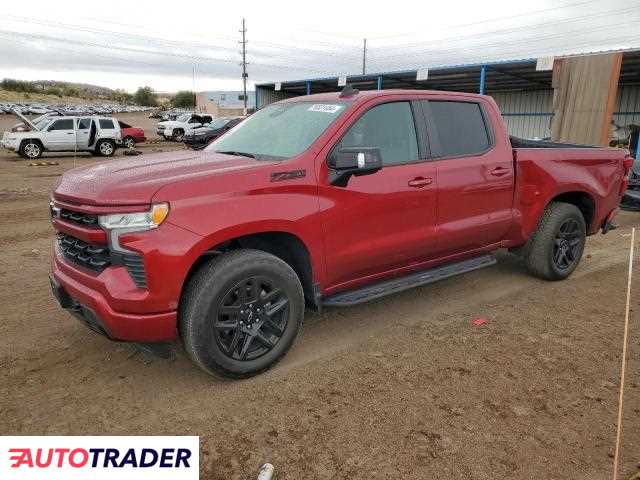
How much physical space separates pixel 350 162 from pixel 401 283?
1.18m

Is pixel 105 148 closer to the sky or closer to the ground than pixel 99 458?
closer to the sky

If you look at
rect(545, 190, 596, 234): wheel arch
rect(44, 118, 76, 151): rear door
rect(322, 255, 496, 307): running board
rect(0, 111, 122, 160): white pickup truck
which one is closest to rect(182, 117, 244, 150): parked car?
rect(0, 111, 122, 160): white pickup truck

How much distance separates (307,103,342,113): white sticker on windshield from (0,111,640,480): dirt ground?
5.86 ft

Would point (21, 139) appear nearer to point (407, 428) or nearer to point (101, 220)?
point (101, 220)

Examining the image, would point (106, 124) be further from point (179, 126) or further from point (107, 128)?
point (179, 126)

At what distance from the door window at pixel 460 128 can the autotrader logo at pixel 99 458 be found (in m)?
3.05

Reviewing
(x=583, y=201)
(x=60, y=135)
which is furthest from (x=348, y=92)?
(x=60, y=135)

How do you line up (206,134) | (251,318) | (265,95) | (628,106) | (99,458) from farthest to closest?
(265,95) < (628,106) < (206,134) < (251,318) < (99,458)

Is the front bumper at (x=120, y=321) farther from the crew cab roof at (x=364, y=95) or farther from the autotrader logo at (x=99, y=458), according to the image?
the crew cab roof at (x=364, y=95)

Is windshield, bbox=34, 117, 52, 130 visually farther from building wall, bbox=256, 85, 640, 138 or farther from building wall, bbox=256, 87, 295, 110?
building wall, bbox=256, 87, 295, 110

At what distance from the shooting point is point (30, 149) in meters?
18.6

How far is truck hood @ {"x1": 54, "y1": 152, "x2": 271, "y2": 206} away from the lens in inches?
113

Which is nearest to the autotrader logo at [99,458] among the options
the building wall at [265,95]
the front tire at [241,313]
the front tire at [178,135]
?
the front tire at [241,313]

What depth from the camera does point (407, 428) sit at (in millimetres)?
2773
